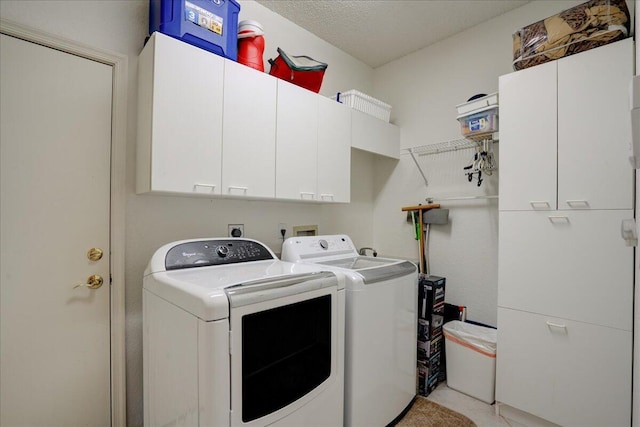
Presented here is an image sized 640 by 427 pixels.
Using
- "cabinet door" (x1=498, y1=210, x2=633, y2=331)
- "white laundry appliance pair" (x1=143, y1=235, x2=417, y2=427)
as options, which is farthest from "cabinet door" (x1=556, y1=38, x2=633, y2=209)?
"white laundry appliance pair" (x1=143, y1=235, x2=417, y2=427)

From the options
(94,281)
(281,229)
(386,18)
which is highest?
(386,18)

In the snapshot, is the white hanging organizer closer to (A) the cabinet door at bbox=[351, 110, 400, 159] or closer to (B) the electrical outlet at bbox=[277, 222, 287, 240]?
(A) the cabinet door at bbox=[351, 110, 400, 159]

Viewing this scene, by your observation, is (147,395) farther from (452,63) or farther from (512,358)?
(452,63)

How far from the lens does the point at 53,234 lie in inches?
58.8

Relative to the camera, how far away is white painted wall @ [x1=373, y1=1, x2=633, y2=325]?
243 centimetres

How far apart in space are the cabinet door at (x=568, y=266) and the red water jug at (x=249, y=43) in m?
1.91

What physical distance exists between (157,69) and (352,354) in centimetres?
173

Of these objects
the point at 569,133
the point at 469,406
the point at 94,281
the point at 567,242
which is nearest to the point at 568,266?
the point at 567,242

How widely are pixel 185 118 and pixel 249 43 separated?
713 millimetres

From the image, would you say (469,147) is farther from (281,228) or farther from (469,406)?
(469,406)

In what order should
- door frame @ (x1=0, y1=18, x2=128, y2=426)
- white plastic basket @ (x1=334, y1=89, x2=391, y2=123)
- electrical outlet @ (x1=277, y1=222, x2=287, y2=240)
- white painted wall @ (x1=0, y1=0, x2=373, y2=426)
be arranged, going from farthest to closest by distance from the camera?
white plastic basket @ (x1=334, y1=89, x2=391, y2=123) → electrical outlet @ (x1=277, y1=222, x2=287, y2=240) → door frame @ (x1=0, y1=18, x2=128, y2=426) → white painted wall @ (x1=0, y1=0, x2=373, y2=426)

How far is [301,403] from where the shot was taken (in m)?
1.30

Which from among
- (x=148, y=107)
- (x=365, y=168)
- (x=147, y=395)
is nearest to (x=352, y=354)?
(x=147, y=395)

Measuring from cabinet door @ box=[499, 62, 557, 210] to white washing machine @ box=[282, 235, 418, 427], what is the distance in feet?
2.70
